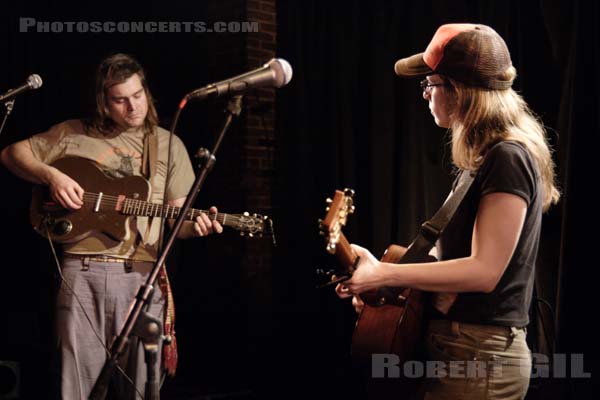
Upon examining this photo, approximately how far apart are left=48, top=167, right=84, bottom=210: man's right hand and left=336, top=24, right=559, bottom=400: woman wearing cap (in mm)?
1545

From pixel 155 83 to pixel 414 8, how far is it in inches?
87.7

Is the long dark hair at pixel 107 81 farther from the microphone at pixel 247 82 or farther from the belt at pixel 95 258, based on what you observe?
the microphone at pixel 247 82

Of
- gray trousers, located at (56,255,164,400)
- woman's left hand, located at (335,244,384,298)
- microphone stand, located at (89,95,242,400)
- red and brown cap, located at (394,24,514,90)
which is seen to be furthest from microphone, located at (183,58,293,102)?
gray trousers, located at (56,255,164,400)

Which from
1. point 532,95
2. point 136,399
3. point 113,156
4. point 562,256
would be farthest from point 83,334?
point 532,95

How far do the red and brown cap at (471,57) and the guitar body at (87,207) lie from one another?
1571mm

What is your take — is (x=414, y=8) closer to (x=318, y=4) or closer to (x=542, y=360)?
(x=318, y=4)

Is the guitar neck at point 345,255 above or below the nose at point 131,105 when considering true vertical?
below

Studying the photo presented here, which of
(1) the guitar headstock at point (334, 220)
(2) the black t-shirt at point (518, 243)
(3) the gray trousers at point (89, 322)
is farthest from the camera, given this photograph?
(3) the gray trousers at point (89, 322)

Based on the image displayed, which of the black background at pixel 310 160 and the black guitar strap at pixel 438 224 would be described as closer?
the black guitar strap at pixel 438 224

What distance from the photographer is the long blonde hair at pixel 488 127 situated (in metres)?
1.94

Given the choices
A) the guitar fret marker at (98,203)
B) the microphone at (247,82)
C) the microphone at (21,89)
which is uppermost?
the microphone at (21,89)

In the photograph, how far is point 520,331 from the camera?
1967 mm

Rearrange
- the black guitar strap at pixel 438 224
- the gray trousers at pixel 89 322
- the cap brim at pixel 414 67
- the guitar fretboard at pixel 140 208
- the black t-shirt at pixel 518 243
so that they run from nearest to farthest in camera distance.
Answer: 1. the black t-shirt at pixel 518 243
2. the black guitar strap at pixel 438 224
3. the cap brim at pixel 414 67
4. the gray trousers at pixel 89 322
5. the guitar fretboard at pixel 140 208

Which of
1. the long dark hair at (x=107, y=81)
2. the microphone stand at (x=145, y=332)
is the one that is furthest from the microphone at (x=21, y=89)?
the microphone stand at (x=145, y=332)
